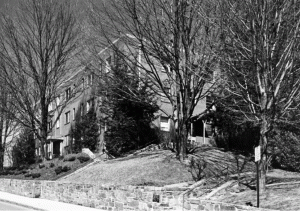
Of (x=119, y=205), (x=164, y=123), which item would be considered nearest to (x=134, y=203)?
(x=119, y=205)

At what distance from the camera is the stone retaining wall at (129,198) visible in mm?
13198

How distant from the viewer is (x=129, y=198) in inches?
619

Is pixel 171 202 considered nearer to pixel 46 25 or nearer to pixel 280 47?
pixel 280 47

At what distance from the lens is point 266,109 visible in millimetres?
14758

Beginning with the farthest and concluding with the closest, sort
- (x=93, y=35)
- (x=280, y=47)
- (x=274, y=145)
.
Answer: (x=93, y=35)
(x=274, y=145)
(x=280, y=47)

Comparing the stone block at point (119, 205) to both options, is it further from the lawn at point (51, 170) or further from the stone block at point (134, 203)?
the lawn at point (51, 170)

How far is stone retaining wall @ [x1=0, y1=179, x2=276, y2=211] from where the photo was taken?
13.2 meters

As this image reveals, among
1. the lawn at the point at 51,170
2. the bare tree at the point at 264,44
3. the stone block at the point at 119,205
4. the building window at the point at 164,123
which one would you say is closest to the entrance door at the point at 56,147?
the lawn at the point at 51,170

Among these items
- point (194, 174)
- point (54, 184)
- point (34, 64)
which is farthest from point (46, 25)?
point (194, 174)

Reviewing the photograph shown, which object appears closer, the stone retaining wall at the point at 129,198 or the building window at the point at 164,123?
the stone retaining wall at the point at 129,198

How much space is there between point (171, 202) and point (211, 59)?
858 centimetres

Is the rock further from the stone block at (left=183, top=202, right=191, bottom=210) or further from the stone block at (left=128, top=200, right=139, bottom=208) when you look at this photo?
the stone block at (left=183, top=202, right=191, bottom=210)

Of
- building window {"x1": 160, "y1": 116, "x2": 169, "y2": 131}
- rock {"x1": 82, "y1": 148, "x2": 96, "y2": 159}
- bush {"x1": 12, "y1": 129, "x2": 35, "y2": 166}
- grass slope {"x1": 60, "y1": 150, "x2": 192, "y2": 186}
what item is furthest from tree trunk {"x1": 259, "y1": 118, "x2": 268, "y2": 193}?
bush {"x1": 12, "y1": 129, "x2": 35, "y2": 166}

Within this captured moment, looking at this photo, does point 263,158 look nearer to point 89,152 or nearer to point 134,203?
point 134,203
